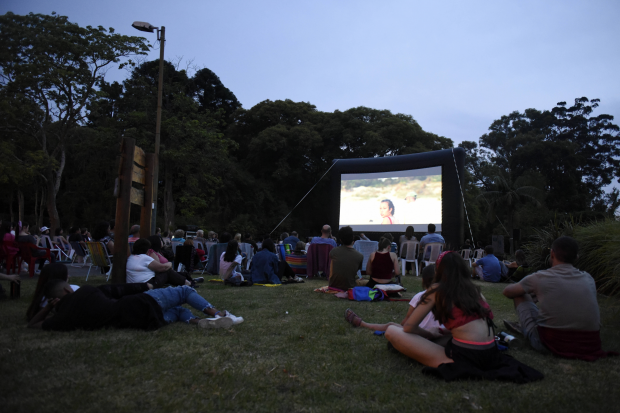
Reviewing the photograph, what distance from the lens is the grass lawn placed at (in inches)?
83.4

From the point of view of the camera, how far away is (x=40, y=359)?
8.77 ft

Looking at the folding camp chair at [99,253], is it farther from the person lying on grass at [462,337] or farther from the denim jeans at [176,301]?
the person lying on grass at [462,337]

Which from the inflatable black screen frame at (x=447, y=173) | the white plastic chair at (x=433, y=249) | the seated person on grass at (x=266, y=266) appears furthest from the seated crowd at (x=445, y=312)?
the inflatable black screen frame at (x=447, y=173)

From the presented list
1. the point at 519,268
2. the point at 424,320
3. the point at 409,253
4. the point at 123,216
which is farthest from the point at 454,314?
the point at 409,253

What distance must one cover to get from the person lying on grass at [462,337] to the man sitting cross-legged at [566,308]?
65 centimetres

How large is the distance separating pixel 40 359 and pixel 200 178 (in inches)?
754

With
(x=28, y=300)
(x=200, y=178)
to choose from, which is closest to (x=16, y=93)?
(x=200, y=178)

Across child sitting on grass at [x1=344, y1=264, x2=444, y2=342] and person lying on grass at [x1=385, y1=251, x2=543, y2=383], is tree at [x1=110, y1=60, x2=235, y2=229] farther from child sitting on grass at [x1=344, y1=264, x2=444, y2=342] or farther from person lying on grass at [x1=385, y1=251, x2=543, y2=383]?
person lying on grass at [x1=385, y1=251, x2=543, y2=383]

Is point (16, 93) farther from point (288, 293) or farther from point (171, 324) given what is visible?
point (171, 324)

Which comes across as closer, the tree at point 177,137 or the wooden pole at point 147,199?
the wooden pole at point 147,199

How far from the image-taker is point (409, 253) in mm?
10203

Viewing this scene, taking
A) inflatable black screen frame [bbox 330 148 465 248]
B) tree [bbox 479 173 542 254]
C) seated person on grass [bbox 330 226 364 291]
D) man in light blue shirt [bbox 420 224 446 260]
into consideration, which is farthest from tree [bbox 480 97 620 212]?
seated person on grass [bbox 330 226 364 291]

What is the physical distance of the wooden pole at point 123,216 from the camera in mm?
5043

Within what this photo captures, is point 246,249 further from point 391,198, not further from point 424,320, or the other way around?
point 391,198
